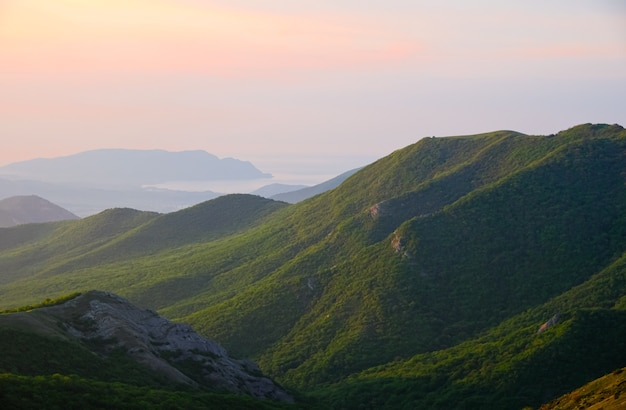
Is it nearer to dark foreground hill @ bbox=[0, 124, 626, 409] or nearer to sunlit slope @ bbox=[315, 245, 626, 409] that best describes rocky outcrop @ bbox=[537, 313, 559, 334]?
sunlit slope @ bbox=[315, 245, 626, 409]

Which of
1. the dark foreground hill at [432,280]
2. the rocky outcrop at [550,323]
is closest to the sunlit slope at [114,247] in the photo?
the dark foreground hill at [432,280]

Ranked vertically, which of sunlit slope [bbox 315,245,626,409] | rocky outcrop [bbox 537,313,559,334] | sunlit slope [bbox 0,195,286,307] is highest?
sunlit slope [bbox 0,195,286,307]

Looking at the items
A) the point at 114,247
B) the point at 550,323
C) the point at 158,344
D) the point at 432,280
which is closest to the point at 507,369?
the point at 550,323

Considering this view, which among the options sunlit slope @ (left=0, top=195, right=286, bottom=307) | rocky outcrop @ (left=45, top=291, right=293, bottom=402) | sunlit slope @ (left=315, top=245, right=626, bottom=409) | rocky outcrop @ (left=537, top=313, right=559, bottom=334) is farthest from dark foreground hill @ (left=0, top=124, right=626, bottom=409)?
rocky outcrop @ (left=45, top=291, right=293, bottom=402)

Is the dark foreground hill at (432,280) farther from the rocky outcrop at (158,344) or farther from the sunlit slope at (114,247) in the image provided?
the rocky outcrop at (158,344)

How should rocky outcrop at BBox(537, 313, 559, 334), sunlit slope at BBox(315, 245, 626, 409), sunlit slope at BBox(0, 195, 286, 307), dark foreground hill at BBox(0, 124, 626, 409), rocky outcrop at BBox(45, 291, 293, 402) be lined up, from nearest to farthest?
1. rocky outcrop at BBox(45, 291, 293, 402)
2. sunlit slope at BBox(315, 245, 626, 409)
3. dark foreground hill at BBox(0, 124, 626, 409)
4. rocky outcrop at BBox(537, 313, 559, 334)
5. sunlit slope at BBox(0, 195, 286, 307)

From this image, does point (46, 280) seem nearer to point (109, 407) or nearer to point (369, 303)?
point (369, 303)

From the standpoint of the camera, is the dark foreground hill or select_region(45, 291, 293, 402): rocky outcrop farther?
the dark foreground hill
